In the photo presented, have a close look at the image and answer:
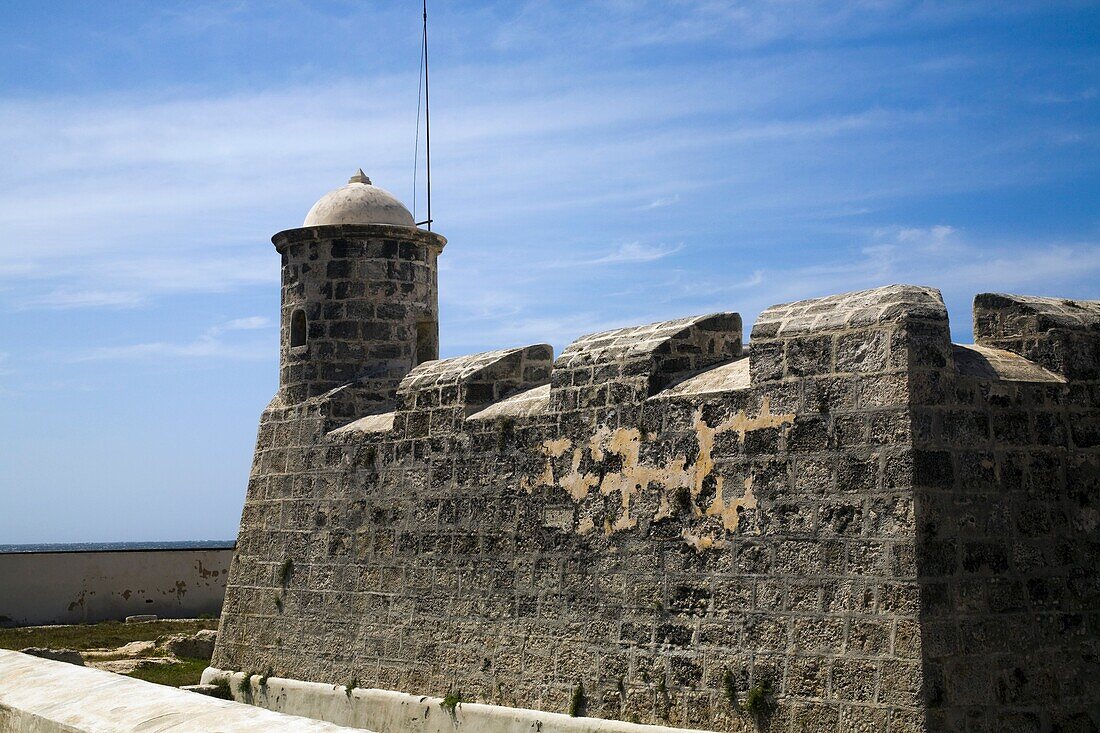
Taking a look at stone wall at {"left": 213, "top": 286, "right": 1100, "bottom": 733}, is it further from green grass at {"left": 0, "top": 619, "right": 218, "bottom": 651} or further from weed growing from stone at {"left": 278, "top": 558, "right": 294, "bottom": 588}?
green grass at {"left": 0, "top": 619, "right": 218, "bottom": 651}

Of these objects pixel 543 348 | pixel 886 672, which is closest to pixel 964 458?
pixel 886 672

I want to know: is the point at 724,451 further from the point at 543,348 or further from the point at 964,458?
the point at 543,348

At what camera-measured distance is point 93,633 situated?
17125 mm

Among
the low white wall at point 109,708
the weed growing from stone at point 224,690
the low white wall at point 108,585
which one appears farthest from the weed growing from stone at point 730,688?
the low white wall at point 108,585

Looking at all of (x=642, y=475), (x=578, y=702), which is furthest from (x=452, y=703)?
(x=642, y=475)

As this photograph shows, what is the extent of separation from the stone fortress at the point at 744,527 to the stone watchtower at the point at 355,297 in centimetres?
85

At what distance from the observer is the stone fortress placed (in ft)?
22.1

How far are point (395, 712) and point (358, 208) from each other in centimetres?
482

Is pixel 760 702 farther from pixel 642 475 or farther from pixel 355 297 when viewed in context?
pixel 355 297

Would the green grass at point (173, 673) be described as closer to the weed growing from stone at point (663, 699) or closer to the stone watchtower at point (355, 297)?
the stone watchtower at point (355, 297)

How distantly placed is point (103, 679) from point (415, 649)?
16.6 ft

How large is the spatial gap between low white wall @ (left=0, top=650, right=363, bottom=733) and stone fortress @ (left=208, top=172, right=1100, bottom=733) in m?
3.75

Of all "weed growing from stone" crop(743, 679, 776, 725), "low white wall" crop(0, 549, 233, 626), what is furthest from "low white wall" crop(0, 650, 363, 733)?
"low white wall" crop(0, 549, 233, 626)

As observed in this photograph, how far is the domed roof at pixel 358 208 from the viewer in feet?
39.3
